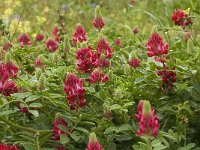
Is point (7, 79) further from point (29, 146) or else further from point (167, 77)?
point (167, 77)

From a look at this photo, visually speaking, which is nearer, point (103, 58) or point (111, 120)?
point (111, 120)

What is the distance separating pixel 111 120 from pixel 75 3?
542 centimetres

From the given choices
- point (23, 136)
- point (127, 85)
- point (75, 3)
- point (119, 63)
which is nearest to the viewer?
point (23, 136)

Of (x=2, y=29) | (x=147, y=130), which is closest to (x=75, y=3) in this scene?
(x=2, y=29)

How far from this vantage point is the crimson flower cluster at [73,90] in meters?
2.00

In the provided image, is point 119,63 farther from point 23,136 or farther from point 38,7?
point 38,7

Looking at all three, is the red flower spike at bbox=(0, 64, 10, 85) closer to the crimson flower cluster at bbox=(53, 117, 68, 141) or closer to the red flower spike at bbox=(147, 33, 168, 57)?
the crimson flower cluster at bbox=(53, 117, 68, 141)

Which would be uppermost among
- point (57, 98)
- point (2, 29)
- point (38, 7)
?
point (38, 7)

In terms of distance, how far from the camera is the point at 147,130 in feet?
5.24

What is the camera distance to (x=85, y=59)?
7.34 ft

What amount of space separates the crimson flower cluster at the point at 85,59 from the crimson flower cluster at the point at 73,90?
0.23 meters

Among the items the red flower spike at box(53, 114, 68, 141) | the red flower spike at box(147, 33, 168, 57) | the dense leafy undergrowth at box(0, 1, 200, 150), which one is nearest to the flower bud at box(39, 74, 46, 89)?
the dense leafy undergrowth at box(0, 1, 200, 150)

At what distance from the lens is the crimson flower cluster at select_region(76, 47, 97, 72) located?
2221mm

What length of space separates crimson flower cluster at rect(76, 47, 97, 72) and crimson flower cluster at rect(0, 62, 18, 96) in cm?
27
